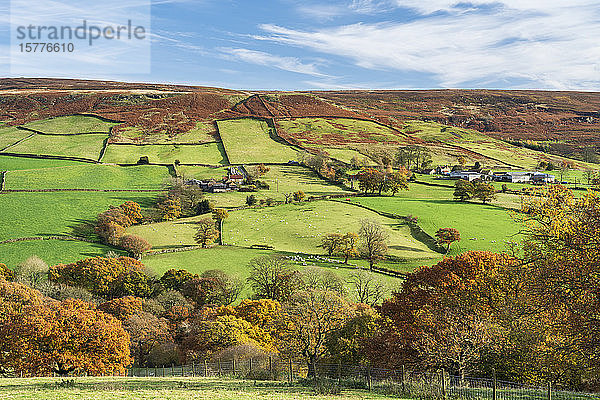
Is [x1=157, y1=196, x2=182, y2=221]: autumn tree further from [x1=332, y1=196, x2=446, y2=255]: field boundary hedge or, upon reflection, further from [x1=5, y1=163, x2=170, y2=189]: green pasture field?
[x1=332, y1=196, x2=446, y2=255]: field boundary hedge

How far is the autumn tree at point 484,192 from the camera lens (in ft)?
374

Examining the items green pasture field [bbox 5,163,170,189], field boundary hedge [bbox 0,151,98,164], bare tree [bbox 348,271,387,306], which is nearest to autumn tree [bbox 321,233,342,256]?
bare tree [bbox 348,271,387,306]

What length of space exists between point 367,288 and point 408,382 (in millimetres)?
41588

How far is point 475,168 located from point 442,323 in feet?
486

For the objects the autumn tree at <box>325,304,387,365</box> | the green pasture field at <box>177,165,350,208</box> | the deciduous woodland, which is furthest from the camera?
the green pasture field at <box>177,165,350,208</box>

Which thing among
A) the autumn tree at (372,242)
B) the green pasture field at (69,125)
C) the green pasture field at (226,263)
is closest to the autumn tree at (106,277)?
the green pasture field at (226,263)

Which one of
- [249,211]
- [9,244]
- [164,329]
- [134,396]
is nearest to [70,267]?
[9,244]

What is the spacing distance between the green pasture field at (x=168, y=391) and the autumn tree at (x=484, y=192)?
3996 inches

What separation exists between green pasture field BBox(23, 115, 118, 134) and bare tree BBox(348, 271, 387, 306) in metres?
156

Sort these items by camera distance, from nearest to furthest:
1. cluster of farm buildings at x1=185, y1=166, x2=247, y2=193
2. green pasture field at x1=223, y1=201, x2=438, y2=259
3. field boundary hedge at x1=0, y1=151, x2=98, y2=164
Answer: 1. green pasture field at x1=223, y1=201, x2=438, y2=259
2. cluster of farm buildings at x1=185, y1=166, x2=247, y2=193
3. field boundary hedge at x1=0, y1=151, x2=98, y2=164

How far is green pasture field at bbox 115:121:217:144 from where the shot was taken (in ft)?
586

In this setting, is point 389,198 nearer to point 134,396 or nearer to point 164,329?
point 164,329

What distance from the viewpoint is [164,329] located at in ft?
180

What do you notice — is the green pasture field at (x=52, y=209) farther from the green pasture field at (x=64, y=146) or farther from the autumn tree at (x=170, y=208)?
the green pasture field at (x=64, y=146)
